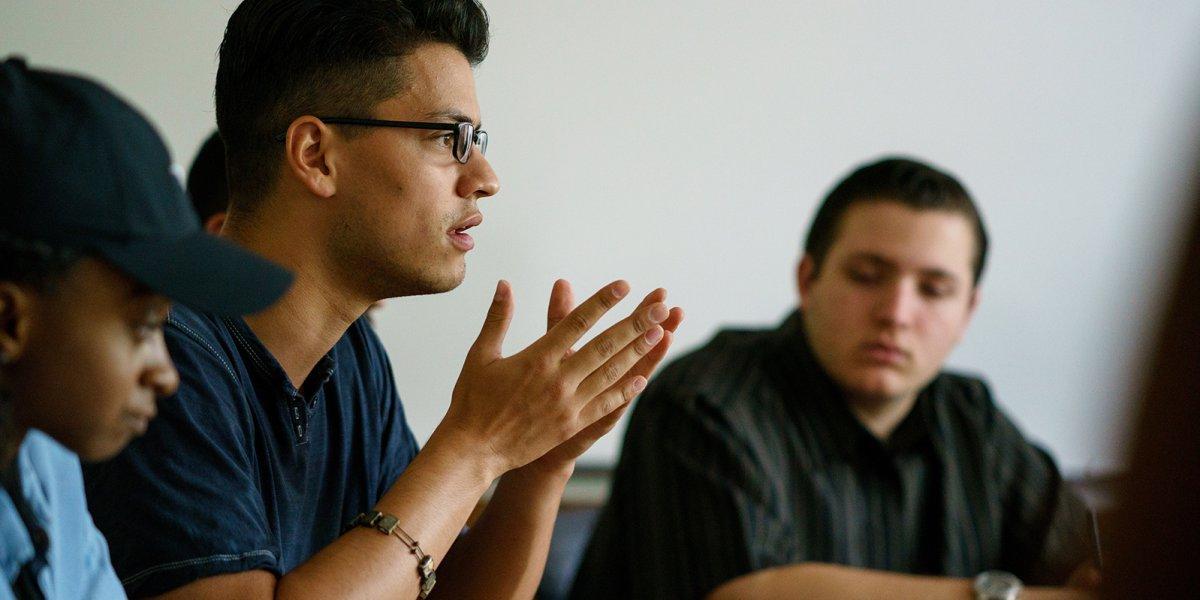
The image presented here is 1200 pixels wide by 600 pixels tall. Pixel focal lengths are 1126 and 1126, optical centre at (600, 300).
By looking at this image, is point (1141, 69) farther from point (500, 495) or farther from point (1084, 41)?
point (500, 495)

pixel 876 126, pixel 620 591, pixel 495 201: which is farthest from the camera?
pixel 876 126

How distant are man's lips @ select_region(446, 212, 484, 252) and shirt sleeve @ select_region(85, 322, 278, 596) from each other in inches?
9.5

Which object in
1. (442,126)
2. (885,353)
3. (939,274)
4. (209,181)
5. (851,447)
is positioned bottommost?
(851,447)

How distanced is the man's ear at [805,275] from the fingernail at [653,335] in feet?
3.53

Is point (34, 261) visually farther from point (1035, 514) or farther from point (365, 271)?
point (1035, 514)

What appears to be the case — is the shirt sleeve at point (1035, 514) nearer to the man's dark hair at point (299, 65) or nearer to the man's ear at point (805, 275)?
the man's ear at point (805, 275)

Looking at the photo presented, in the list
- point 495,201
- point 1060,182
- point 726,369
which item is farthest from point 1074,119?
point 495,201

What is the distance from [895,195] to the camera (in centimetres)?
199

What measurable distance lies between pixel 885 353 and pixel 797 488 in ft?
0.90

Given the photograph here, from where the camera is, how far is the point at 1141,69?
8.34ft

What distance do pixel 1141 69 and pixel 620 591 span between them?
66.9 inches

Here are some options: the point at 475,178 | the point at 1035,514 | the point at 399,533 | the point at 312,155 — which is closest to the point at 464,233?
the point at 475,178

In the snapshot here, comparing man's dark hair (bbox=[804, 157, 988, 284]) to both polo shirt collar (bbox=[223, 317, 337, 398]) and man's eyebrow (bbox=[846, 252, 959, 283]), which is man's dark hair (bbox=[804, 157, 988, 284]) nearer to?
man's eyebrow (bbox=[846, 252, 959, 283])

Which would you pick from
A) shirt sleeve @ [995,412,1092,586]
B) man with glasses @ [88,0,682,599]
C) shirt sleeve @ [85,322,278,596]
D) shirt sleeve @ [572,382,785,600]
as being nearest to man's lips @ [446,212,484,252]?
man with glasses @ [88,0,682,599]
